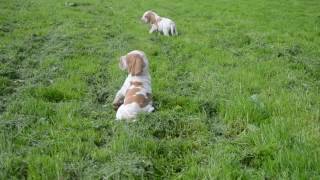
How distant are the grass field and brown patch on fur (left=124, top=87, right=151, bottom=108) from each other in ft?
1.00

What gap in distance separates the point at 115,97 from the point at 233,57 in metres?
5.43

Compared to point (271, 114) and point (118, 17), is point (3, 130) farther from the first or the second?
point (118, 17)

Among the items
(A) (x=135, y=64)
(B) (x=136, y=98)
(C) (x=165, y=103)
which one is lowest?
(C) (x=165, y=103)

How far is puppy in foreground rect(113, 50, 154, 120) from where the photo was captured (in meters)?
7.79

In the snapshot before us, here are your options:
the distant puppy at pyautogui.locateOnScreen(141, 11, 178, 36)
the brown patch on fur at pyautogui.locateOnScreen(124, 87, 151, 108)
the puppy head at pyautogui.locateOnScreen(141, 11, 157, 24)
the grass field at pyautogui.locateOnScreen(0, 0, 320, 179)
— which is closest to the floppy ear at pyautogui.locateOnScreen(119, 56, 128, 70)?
the brown patch on fur at pyautogui.locateOnScreen(124, 87, 151, 108)

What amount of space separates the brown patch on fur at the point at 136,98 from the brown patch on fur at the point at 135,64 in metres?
0.43

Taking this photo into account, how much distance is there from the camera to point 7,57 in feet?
39.6

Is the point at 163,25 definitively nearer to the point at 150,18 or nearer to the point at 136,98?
the point at 150,18

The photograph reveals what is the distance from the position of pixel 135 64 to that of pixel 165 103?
104 cm

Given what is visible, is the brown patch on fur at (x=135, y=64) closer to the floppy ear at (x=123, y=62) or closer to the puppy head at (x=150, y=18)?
the floppy ear at (x=123, y=62)

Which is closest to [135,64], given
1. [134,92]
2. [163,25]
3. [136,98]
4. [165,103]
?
[134,92]

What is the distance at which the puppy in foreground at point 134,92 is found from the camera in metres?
7.79

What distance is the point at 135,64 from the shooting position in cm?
859

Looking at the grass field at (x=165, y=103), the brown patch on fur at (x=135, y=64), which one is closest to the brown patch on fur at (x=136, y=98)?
the grass field at (x=165, y=103)
